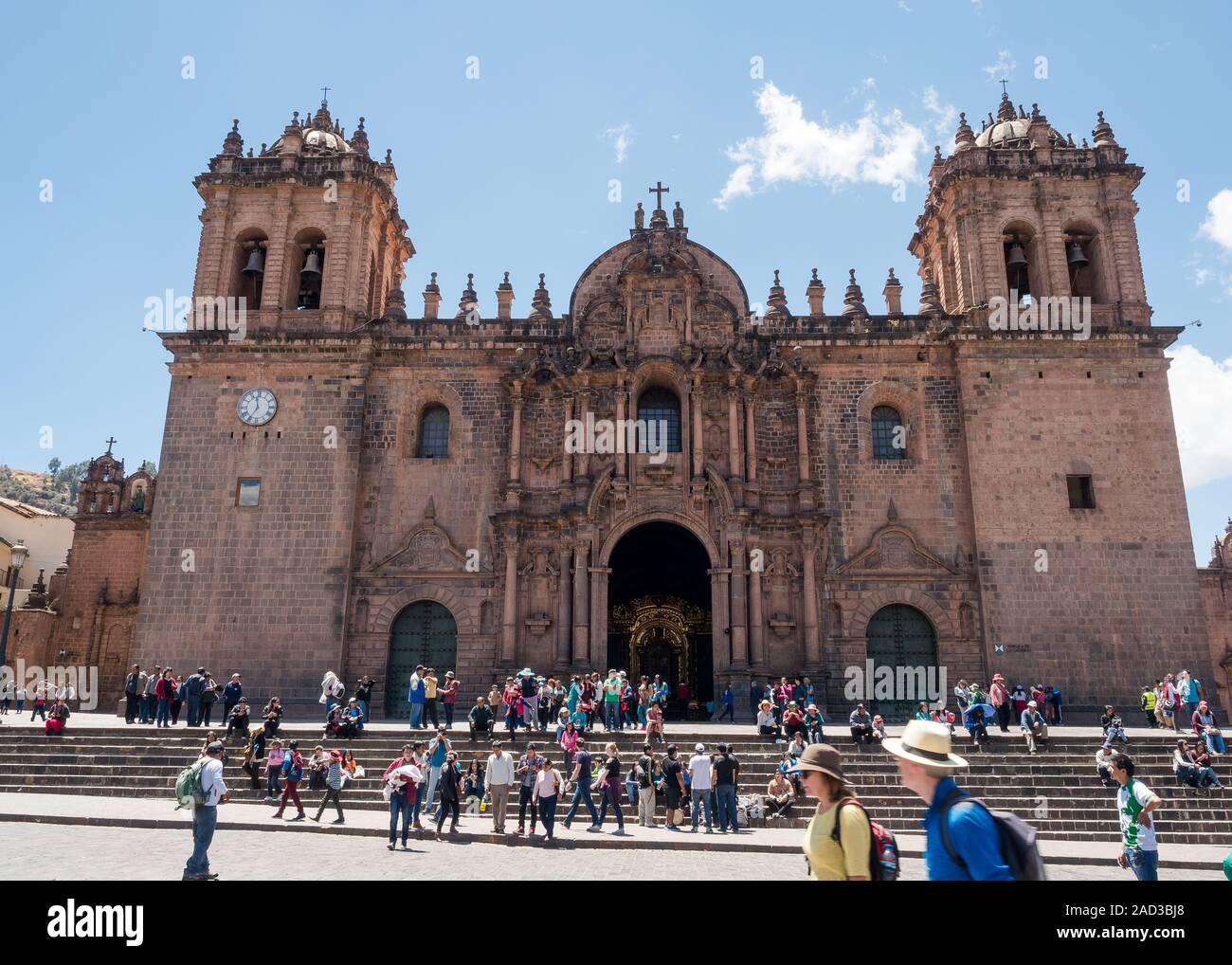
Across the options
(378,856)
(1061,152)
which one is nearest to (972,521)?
(1061,152)

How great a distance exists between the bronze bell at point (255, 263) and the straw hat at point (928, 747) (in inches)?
1171

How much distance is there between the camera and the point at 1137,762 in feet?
60.3

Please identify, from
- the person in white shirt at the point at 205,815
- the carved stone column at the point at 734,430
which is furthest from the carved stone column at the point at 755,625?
the person in white shirt at the point at 205,815

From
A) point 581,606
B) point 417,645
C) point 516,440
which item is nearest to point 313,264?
point 516,440

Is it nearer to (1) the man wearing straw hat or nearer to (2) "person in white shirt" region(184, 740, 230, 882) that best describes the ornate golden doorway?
(2) "person in white shirt" region(184, 740, 230, 882)

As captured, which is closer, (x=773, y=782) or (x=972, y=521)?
(x=773, y=782)

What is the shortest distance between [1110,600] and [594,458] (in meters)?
15.6

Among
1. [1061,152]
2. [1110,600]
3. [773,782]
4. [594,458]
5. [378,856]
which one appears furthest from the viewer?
[1061,152]

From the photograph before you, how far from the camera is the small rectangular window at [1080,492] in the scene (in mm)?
26594

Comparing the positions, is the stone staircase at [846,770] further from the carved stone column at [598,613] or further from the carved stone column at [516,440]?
the carved stone column at [516,440]

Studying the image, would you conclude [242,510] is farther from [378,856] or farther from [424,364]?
[378,856]

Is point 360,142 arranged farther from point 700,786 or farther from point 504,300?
point 700,786

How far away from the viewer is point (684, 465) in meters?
27.2

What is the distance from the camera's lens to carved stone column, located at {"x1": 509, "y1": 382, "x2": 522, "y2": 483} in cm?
2755
